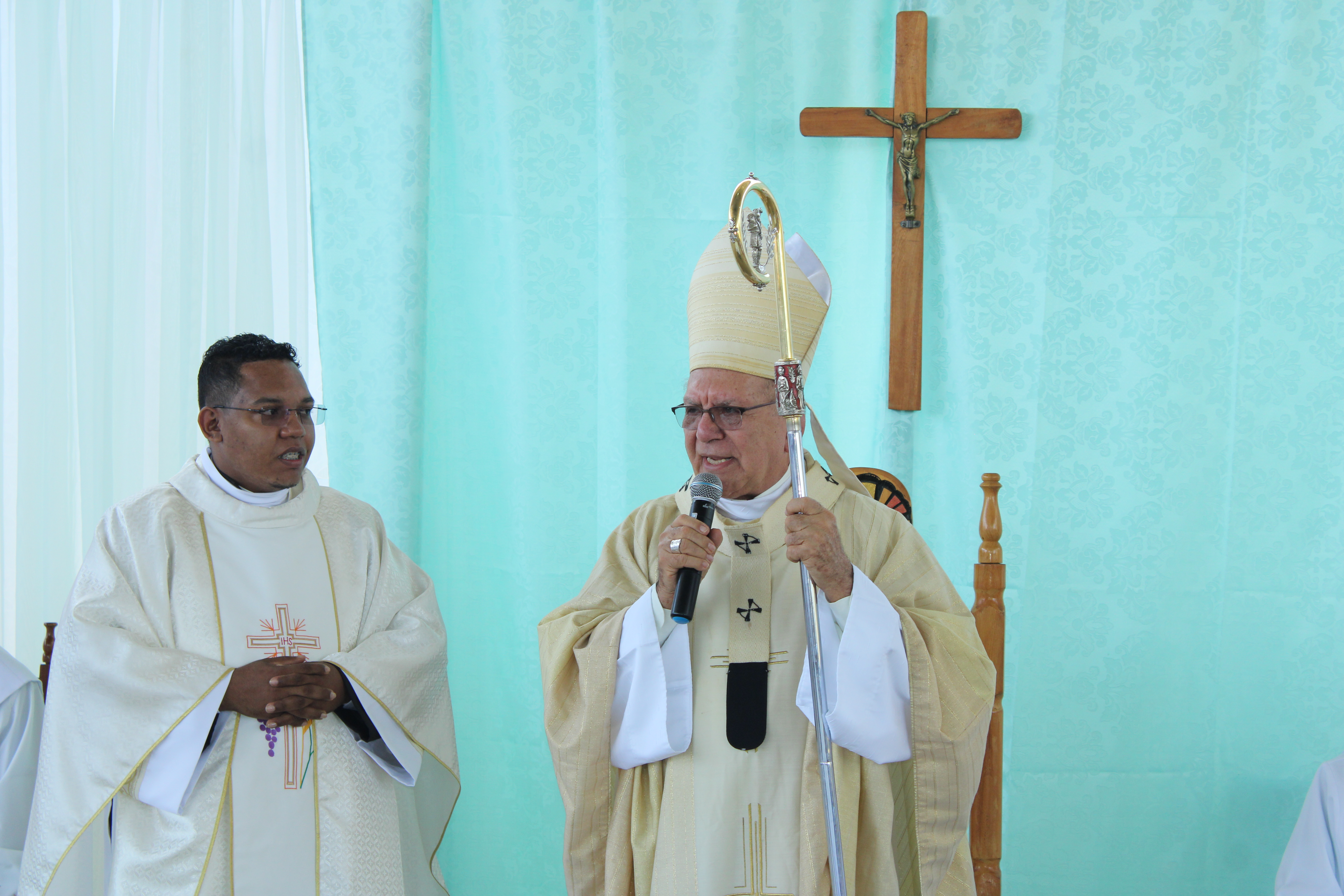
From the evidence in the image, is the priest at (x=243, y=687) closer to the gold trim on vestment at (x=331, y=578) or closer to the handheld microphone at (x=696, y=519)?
the gold trim on vestment at (x=331, y=578)

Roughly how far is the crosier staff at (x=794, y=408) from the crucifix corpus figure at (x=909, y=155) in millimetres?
2046

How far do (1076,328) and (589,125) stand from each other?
192 centimetres

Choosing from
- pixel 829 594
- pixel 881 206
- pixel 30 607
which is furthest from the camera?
pixel 881 206

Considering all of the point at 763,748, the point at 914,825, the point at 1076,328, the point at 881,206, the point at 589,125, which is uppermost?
the point at 589,125

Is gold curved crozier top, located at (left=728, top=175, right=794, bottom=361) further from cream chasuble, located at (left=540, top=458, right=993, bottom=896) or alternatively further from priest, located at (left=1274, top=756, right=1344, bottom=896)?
priest, located at (left=1274, top=756, right=1344, bottom=896)

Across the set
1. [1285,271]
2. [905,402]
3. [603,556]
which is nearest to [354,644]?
[603,556]

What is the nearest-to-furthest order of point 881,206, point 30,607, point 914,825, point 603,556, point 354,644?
point 914,825, point 603,556, point 354,644, point 30,607, point 881,206

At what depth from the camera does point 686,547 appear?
2.17 metres

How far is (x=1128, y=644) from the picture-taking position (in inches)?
157

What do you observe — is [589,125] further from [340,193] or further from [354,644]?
[354,644]

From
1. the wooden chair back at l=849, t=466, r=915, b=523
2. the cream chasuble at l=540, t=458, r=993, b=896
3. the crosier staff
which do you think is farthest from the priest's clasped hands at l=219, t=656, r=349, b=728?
the wooden chair back at l=849, t=466, r=915, b=523

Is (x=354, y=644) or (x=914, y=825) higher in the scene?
(x=354, y=644)

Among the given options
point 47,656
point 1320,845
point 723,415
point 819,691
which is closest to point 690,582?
point 819,691

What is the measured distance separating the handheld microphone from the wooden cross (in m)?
1.59
